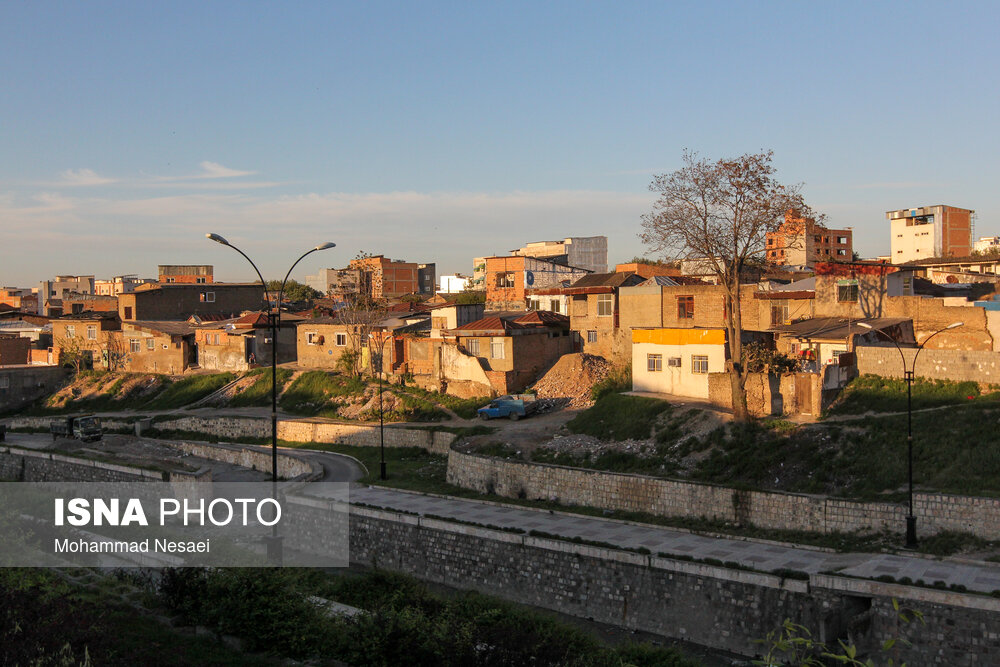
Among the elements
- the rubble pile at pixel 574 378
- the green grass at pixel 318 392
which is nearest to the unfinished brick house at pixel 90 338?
the green grass at pixel 318 392

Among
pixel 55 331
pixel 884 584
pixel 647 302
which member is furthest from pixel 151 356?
pixel 884 584

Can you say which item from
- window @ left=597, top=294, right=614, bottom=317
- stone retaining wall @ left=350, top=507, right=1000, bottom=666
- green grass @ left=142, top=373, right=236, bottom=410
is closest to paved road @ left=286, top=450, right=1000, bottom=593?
stone retaining wall @ left=350, top=507, right=1000, bottom=666

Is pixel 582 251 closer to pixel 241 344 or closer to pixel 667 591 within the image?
pixel 241 344

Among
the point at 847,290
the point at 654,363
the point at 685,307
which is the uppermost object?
the point at 847,290

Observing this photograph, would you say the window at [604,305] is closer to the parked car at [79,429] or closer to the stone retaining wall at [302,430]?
the stone retaining wall at [302,430]

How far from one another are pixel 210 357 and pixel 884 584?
49.6m

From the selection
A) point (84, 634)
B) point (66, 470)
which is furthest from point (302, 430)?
point (84, 634)

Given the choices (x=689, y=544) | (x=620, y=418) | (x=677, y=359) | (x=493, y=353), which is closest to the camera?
(x=689, y=544)

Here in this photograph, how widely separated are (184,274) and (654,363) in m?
77.3

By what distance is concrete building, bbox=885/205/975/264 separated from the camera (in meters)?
69.0

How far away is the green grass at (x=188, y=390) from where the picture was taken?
2141 inches

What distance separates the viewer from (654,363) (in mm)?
37344

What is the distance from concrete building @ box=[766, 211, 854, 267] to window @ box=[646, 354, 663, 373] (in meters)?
6.33

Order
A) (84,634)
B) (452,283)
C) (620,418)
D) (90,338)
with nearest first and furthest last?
(84,634)
(620,418)
(90,338)
(452,283)
